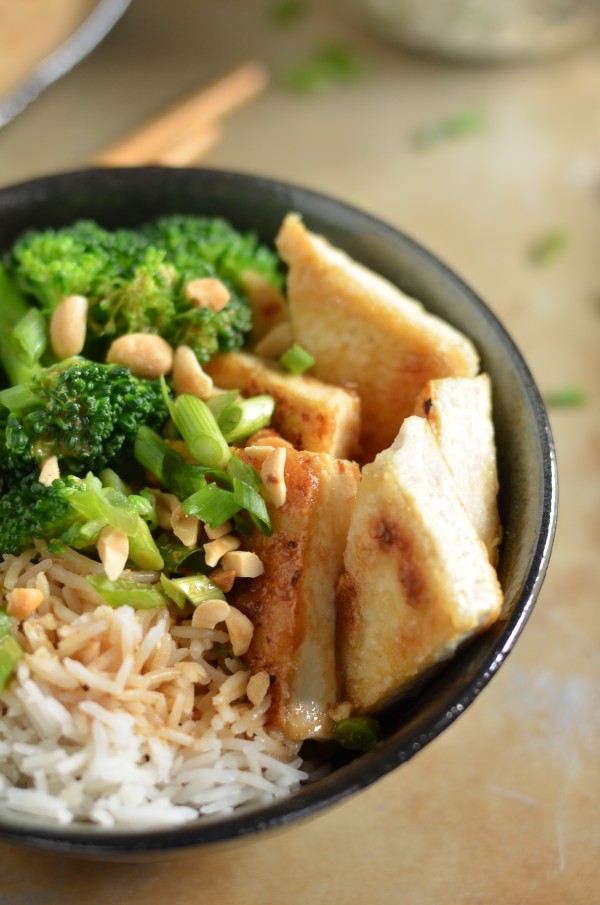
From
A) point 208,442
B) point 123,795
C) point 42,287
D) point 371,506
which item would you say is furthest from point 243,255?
point 123,795

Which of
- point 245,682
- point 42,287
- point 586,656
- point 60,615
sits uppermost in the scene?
point 42,287

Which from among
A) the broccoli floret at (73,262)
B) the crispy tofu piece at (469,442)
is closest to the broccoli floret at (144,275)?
the broccoli floret at (73,262)

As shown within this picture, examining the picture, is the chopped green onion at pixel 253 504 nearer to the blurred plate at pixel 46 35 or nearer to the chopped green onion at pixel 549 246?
the chopped green onion at pixel 549 246

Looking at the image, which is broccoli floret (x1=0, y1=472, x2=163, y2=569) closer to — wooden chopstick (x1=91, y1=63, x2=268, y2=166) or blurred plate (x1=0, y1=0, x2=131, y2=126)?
wooden chopstick (x1=91, y1=63, x2=268, y2=166)

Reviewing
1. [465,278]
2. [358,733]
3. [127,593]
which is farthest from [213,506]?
[465,278]

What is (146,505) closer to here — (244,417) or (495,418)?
(244,417)

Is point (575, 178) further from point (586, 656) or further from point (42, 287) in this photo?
point (42, 287)
